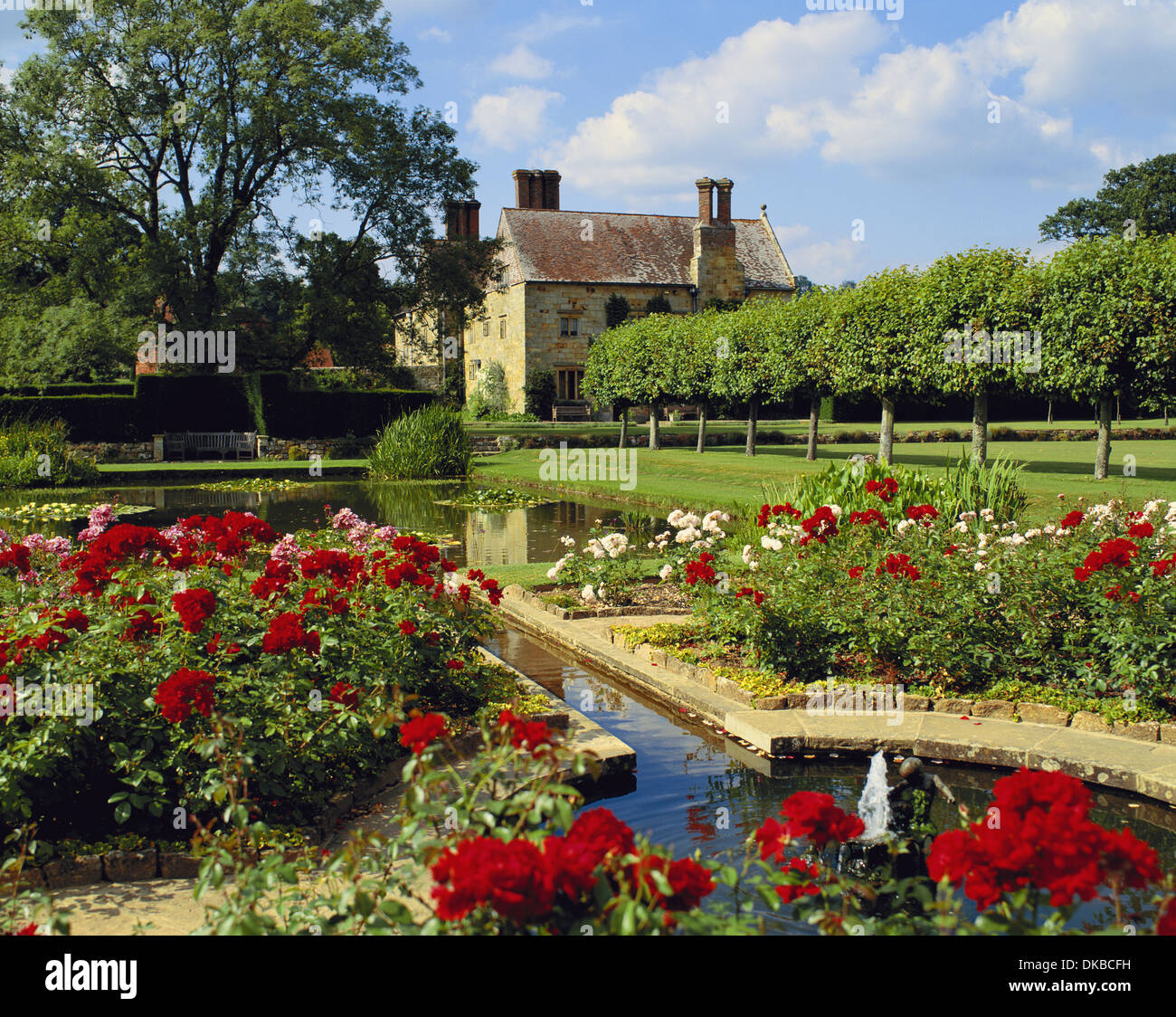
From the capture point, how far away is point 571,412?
138 ft

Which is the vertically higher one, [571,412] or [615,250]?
[615,250]

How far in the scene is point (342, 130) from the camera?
27.6m

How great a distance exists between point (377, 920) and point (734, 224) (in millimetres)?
47344

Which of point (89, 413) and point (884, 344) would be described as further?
point (89, 413)

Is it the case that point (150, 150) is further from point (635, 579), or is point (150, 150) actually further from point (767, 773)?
point (767, 773)

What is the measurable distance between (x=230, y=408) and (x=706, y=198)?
25282 millimetres

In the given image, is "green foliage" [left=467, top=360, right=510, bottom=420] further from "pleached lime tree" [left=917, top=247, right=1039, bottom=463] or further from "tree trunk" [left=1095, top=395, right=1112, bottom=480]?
"tree trunk" [left=1095, top=395, right=1112, bottom=480]

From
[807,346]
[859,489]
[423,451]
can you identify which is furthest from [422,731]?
[807,346]

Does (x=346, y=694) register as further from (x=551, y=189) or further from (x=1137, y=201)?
(x=1137, y=201)

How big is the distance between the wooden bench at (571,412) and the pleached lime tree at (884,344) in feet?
65.0

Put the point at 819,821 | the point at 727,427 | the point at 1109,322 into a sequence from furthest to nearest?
1. the point at 727,427
2. the point at 1109,322
3. the point at 819,821

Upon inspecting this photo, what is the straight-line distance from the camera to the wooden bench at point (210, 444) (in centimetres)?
2739
